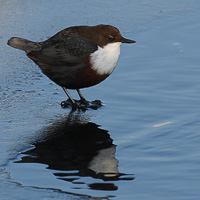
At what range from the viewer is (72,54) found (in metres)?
5.18

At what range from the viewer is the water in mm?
3455

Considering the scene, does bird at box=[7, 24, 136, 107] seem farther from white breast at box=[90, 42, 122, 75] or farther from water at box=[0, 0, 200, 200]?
water at box=[0, 0, 200, 200]

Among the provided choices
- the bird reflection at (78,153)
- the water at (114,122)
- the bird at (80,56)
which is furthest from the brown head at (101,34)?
the bird reflection at (78,153)

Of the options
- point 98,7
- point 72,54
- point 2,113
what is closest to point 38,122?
point 2,113

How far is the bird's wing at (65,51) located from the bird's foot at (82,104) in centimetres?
38

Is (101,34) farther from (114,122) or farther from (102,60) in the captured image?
(114,122)

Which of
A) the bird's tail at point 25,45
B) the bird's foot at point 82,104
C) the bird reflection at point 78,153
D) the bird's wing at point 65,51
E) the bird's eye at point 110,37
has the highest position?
the bird's tail at point 25,45

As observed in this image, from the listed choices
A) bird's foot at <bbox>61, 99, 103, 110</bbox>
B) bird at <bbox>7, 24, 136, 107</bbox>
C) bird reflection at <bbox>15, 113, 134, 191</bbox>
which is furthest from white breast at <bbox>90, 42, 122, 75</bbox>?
bird reflection at <bbox>15, 113, 134, 191</bbox>

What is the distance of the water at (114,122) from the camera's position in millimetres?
3455

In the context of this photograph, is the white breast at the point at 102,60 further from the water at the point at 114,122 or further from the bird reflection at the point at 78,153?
the bird reflection at the point at 78,153

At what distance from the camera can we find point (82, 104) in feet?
17.3

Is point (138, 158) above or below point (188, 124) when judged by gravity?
below

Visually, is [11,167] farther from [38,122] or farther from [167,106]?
[167,106]

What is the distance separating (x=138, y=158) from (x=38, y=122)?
3.92ft
